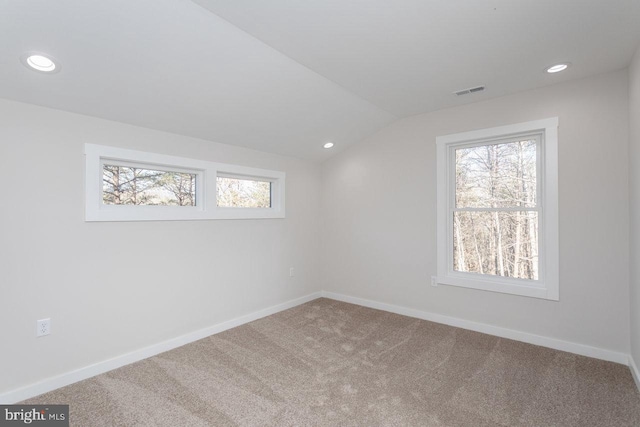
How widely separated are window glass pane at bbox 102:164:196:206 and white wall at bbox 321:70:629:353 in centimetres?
209

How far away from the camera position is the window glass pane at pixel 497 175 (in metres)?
3.10

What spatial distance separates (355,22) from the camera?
1959 millimetres

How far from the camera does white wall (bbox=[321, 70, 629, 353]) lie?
2605 millimetres

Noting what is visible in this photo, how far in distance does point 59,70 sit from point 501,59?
10.2 ft

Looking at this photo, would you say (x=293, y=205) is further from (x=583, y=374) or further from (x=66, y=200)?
(x=583, y=374)

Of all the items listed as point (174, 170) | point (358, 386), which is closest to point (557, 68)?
point (358, 386)

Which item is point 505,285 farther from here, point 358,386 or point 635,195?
point 358,386

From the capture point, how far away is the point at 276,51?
2.31 m

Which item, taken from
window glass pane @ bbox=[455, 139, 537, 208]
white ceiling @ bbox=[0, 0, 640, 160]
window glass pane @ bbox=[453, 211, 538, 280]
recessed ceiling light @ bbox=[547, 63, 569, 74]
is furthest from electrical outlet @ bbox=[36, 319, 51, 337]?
recessed ceiling light @ bbox=[547, 63, 569, 74]

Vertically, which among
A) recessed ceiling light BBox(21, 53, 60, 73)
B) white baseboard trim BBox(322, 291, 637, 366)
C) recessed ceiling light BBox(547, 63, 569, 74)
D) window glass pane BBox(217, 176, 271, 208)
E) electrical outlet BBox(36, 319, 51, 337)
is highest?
recessed ceiling light BBox(547, 63, 569, 74)

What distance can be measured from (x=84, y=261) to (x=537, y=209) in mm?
4033

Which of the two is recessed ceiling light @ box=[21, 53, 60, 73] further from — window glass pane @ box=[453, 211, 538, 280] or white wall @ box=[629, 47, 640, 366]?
white wall @ box=[629, 47, 640, 366]

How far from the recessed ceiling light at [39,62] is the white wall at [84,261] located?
0.40m

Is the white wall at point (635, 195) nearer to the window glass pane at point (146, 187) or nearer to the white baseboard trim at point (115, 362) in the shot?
the white baseboard trim at point (115, 362)
